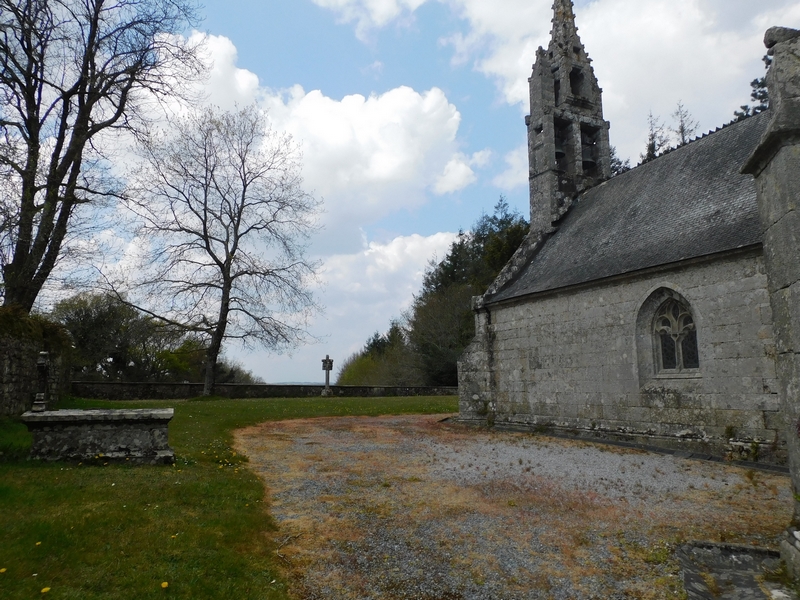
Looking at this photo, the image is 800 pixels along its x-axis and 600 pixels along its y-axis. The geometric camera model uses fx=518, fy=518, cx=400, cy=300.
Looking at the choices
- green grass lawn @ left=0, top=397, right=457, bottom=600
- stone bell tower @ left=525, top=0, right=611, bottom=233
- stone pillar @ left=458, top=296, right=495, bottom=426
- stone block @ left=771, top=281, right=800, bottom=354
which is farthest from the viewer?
stone bell tower @ left=525, top=0, right=611, bottom=233

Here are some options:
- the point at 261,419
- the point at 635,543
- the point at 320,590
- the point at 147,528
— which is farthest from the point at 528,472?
the point at 261,419

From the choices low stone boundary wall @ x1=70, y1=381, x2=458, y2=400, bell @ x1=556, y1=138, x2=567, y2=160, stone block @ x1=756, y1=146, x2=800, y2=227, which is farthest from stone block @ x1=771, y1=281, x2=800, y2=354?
low stone boundary wall @ x1=70, y1=381, x2=458, y2=400

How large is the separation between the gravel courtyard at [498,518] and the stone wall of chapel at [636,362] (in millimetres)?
1278

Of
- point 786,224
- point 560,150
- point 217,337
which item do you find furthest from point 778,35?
point 217,337

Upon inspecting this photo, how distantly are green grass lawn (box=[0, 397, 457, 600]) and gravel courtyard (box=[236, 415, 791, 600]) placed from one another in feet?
1.19

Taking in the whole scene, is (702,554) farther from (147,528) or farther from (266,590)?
(147,528)

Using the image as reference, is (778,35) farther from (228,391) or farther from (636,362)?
(228,391)

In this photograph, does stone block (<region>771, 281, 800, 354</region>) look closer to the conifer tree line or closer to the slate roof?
the slate roof

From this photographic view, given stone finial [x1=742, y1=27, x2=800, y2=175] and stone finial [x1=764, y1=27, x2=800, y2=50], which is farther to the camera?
stone finial [x1=764, y1=27, x2=800, y2=50]

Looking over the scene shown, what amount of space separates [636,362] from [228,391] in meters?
18.4

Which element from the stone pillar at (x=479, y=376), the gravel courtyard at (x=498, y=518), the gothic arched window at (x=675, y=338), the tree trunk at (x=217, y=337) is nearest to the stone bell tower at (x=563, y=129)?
the stone pillar at (x=479, y=376)

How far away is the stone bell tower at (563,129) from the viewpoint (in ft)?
55.8

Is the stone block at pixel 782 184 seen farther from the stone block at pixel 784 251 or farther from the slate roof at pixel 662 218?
the slate roof at pixel 662 218

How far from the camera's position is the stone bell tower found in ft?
55.8
